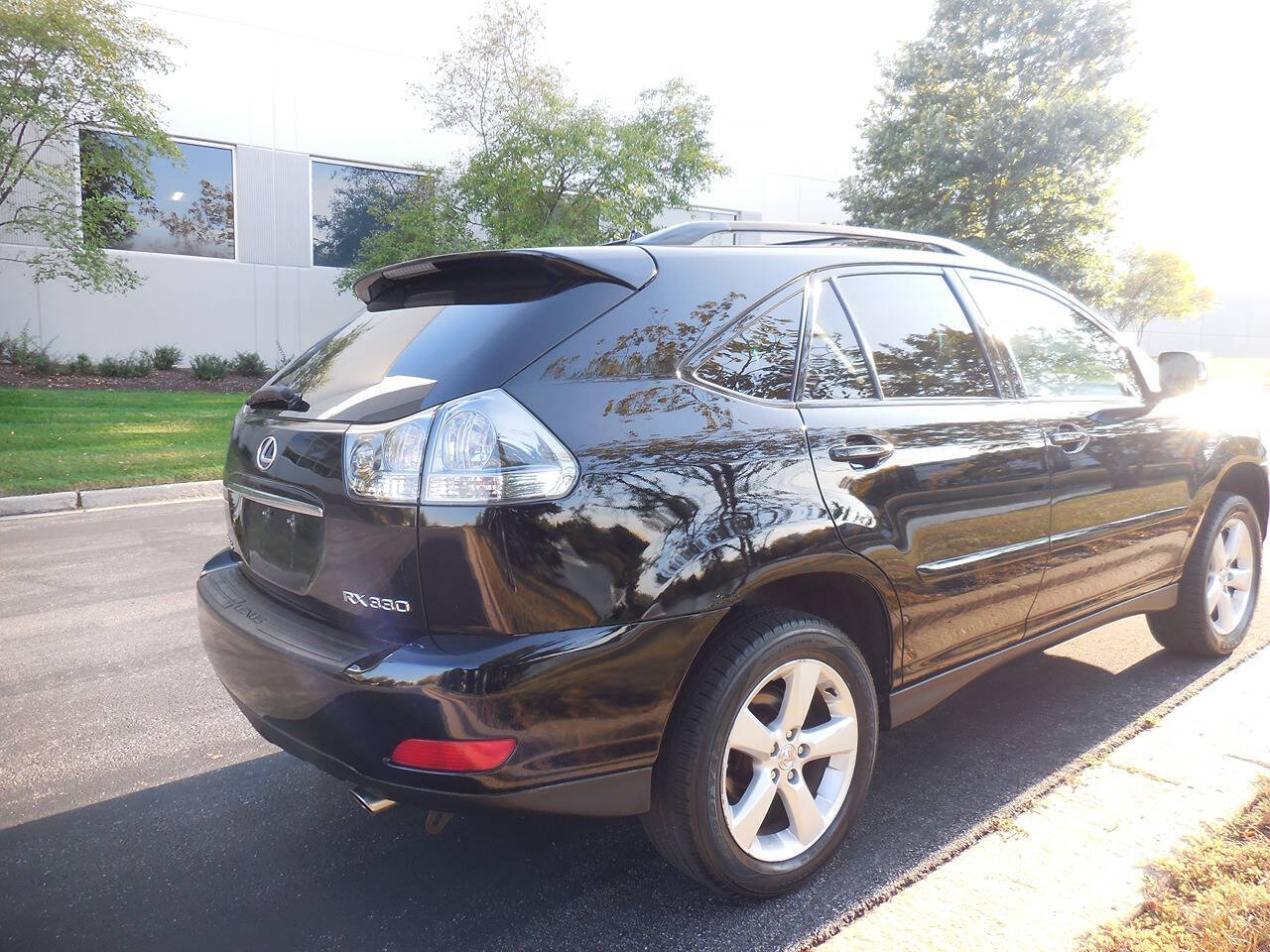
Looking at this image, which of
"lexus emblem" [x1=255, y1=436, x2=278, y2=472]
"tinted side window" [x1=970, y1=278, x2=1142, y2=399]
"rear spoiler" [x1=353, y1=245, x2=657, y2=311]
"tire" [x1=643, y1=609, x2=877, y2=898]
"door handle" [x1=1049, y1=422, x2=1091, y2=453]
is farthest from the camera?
"tinted side window" [x1=970, y1=278, x2=1142, y2=399]

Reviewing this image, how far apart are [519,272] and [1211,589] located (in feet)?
11.8

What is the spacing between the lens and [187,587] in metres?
5.43

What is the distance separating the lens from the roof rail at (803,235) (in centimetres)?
276

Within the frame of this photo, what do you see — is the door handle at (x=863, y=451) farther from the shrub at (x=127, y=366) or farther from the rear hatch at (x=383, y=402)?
the shrub at (x=127, y=366)

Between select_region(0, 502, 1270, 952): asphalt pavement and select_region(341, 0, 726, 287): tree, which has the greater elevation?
select_region(341, 0, 726, 287): tree

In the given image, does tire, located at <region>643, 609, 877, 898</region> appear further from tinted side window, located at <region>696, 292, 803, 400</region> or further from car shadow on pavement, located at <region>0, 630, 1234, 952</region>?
tinted side window, located at <region>696, 292, 803, 400</region>

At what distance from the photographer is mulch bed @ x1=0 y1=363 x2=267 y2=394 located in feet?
51.6

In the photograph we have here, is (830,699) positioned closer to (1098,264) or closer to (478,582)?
(478,582)

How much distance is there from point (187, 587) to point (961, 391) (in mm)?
4555

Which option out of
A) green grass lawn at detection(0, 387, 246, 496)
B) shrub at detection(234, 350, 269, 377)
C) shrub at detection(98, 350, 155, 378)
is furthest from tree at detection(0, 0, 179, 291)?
green grass lawn at detection(0, 387, 246, 496)

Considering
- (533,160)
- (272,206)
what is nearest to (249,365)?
(272,206)

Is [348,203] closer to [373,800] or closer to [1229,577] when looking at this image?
[1229,577]

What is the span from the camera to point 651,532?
205 centimetres

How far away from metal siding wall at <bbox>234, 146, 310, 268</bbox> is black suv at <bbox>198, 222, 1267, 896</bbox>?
59.4 feet
